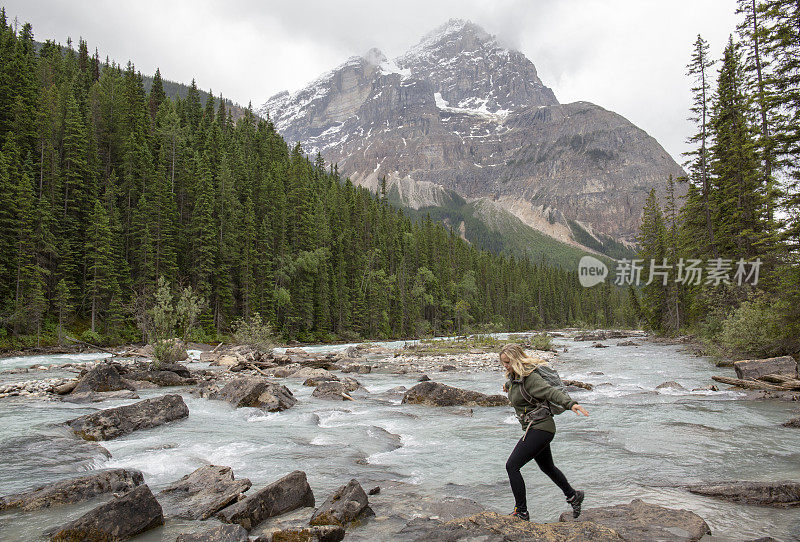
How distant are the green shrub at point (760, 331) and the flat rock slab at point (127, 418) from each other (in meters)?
25.6

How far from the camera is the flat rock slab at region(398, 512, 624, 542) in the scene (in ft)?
15.1

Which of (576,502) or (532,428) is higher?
(532,428)

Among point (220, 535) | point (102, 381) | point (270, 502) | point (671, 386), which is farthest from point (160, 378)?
point (671, 386)

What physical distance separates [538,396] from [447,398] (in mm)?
11115

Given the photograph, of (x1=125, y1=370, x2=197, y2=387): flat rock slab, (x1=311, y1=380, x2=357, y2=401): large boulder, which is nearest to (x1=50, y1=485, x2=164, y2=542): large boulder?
(x1=311, y1=380, x2=357, y2=401): large boulder

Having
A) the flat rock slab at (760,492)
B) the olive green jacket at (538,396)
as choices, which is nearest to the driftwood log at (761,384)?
the flat rock slab at (760,492)

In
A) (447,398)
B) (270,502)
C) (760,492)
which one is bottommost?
(447,398)

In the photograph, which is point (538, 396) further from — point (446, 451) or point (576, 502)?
point (446, 451)

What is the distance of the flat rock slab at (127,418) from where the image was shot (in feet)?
36.3

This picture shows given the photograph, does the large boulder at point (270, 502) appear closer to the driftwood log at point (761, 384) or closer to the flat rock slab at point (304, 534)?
the flat rock slab at point (304, 534)

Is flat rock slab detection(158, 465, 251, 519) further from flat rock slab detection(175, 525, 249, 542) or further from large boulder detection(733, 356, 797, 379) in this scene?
large boulder detection(733, 356, 797, 379)

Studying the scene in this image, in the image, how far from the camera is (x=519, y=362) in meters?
6.18

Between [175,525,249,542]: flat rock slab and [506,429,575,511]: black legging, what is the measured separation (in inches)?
140

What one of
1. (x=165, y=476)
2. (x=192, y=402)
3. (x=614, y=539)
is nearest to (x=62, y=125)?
(x=192, y=402)
